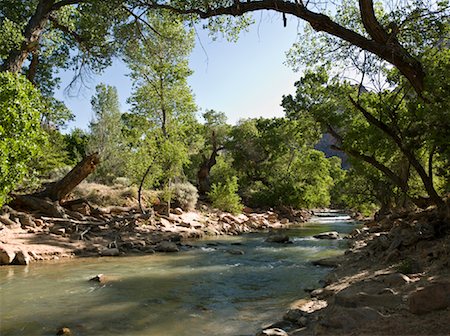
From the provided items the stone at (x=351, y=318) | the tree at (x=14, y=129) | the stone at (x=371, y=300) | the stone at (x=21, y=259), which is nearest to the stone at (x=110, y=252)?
the stone at (x=21, y=259)

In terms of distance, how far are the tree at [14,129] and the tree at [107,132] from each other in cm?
2564

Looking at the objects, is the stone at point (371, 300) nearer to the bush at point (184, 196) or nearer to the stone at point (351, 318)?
the stone at point (351, 318)

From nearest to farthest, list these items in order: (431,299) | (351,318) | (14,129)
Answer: (431,299) < (351,318) < (14,129)

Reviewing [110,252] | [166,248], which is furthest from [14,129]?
[166,248]

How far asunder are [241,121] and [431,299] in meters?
39.3

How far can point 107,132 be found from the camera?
130 feet

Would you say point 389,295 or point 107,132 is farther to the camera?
point 107,132

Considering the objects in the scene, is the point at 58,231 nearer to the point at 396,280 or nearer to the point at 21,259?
the point at 21,259

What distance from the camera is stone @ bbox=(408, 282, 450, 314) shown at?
4309 mm

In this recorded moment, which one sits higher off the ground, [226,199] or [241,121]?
[241,121]

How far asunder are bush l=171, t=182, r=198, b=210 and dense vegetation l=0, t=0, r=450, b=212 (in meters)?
0.17

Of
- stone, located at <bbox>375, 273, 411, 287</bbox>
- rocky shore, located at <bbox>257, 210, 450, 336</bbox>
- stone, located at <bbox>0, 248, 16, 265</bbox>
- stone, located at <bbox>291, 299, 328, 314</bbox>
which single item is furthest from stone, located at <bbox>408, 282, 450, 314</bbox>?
stone, located at <bbox>0, 248, 16, 265</bbox>

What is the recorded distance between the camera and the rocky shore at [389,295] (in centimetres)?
427

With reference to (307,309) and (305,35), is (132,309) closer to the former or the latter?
(307,309)
